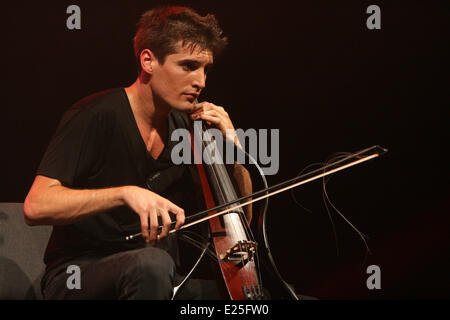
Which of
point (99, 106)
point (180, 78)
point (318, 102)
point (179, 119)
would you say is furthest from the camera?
point (318, 102)

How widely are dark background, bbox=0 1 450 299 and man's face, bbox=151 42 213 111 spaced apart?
414mm

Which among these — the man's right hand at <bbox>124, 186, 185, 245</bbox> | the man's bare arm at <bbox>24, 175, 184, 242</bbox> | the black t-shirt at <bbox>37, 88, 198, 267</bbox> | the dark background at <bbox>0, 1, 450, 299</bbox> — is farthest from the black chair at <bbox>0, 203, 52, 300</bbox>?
the man's right hand at <bbox>124, 186, 185, 245</bbox>

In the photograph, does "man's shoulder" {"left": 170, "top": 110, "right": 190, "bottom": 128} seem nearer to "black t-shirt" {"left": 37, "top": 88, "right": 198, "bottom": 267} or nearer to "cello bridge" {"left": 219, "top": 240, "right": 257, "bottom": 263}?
"black t-shirt" {"left": 37, "top": 88, "right": 198, "bottom": 267}

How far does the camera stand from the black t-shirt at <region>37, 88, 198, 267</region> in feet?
4.84

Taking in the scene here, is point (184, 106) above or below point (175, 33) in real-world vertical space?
below

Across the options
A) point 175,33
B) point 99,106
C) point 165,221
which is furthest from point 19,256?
point 175,33

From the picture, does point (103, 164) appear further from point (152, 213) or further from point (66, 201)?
point (152, 213)

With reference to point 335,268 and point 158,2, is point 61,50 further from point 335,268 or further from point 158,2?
point 335,268

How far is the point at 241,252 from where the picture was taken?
Answer: 1.35m

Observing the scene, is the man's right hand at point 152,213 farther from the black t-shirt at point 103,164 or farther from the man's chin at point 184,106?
the man's chin at point 184,106

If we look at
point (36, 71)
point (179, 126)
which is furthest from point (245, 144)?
point (36, 71)

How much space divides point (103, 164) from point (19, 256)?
0.43 meters

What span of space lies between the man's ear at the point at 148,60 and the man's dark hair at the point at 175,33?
0.05ft

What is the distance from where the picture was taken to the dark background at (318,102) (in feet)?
6.77
